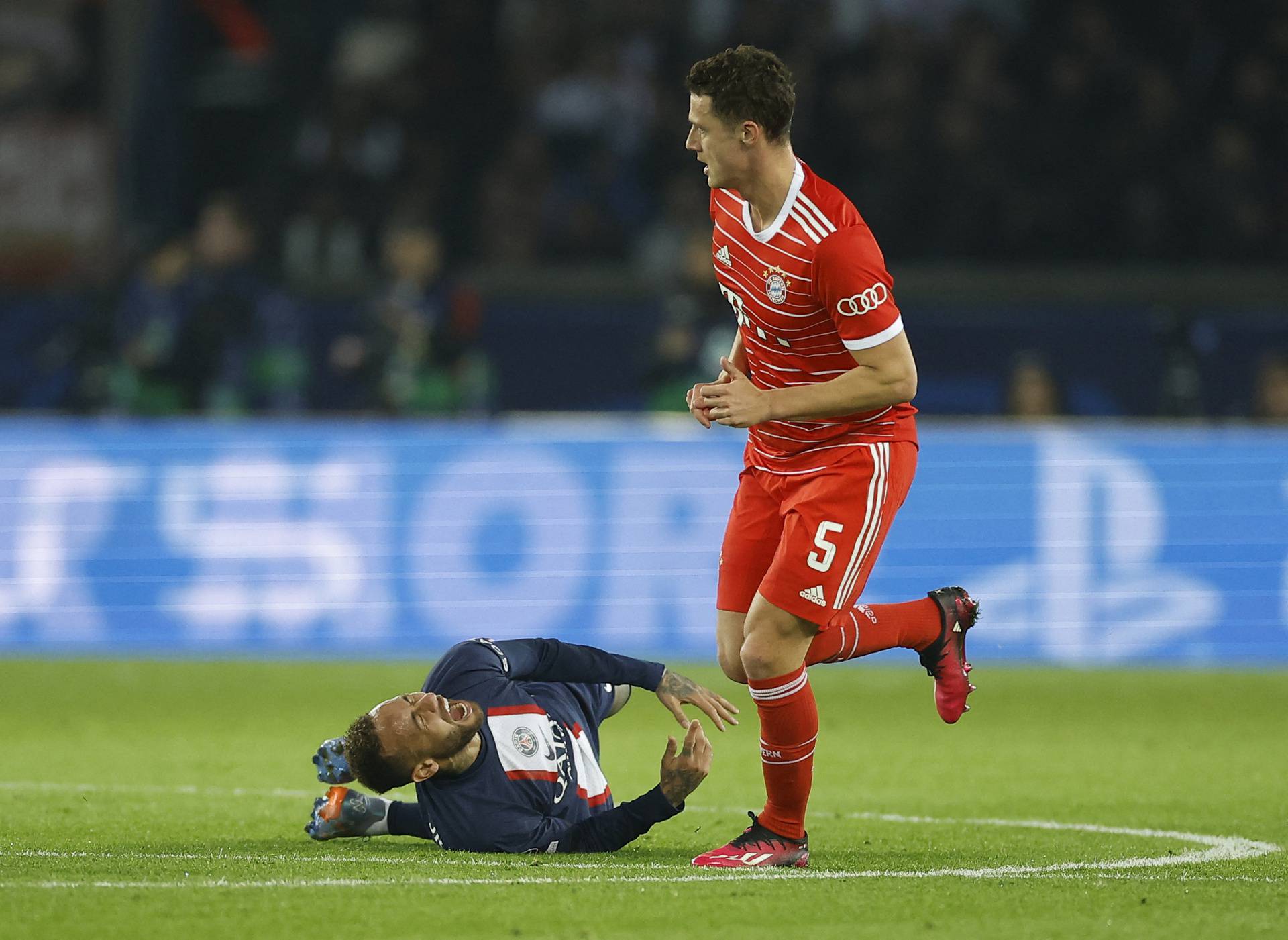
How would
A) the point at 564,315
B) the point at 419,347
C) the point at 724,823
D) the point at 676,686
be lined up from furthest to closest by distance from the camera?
the point at 564,315 → the point at 419,347 → the point at 724,823 → the point at 676,686

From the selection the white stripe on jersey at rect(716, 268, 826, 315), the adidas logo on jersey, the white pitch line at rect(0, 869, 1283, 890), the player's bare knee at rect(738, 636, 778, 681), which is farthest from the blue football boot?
the white stripe on jersey at rect(716, 268, 826, 315)

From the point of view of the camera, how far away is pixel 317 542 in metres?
11.1

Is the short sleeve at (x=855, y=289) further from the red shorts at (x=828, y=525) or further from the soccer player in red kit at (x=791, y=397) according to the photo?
the red shorts at (x=828, y=525)

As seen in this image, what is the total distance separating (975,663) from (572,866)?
19.7ft

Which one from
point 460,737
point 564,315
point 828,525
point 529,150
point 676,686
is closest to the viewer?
point 828,525

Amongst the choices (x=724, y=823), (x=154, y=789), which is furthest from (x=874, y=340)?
(x=154, y=789)

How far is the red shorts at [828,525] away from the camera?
5324 mm

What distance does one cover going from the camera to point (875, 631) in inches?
241

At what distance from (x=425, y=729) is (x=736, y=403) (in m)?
1.24

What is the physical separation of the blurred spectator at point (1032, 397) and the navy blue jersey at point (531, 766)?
6.65 metres

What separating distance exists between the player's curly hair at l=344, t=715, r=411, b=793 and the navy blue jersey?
0.54 ft

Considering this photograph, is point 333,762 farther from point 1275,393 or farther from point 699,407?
point 1275,393

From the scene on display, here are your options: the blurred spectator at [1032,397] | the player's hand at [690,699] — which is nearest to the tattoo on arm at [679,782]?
the player's hand at [690,699]

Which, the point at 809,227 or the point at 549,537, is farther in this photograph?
the point at 549,537
